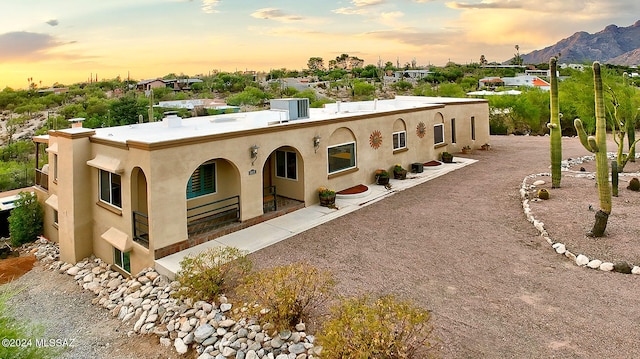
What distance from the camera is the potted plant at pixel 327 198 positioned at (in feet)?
49.6

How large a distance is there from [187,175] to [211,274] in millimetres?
3453

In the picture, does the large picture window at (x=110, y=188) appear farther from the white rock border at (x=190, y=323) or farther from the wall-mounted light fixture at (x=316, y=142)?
the wall-mounted light fixture at (x=316, y=142)

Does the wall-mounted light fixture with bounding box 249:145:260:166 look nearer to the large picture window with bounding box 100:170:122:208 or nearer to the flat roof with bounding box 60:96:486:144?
the flat roof with bounding box 60:96:486:144

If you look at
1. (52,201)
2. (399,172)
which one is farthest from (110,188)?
(399,172)

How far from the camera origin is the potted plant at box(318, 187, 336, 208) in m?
15.1

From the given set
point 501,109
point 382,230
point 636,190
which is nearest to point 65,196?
point 382,230

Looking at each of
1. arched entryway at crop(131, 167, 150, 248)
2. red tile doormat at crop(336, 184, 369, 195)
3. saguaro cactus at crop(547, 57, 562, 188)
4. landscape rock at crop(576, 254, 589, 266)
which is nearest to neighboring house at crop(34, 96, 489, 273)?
arched entryway at crop(131, 167, 150, 248)

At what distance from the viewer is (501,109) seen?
36312mm

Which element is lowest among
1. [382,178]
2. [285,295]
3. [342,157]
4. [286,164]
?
[285,295]

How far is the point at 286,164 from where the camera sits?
1573 centimetres

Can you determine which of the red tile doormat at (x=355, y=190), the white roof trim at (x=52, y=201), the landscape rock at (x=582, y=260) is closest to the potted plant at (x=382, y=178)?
the red tile doormat at (x=355, y=190)

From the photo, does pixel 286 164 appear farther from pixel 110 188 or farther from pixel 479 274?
pixel 479 274

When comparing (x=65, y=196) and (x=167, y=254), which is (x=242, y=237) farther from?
(x=65, y=196)

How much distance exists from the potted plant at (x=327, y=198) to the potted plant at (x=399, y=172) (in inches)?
195
